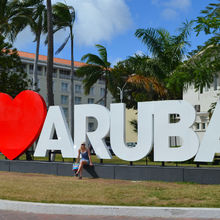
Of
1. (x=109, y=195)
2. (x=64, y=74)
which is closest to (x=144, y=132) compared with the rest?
(x=109, y=195)

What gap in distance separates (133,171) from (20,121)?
235 inches

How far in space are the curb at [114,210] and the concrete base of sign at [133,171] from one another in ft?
16.0

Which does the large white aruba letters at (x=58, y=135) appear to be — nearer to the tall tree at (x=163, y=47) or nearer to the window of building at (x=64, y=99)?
the tall tree at (x=163, y=47)

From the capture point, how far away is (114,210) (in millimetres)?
7777

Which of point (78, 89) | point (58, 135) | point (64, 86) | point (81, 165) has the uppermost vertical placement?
point (64, 86)

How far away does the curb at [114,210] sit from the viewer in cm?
751

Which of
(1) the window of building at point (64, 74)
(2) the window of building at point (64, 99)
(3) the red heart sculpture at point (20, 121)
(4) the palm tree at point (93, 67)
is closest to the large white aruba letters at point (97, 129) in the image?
(3) the red heart sculpture at point (20, 121)

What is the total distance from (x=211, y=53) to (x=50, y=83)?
9441 millimetres

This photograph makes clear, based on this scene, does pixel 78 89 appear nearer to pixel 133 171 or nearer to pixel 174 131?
pixel 133 171

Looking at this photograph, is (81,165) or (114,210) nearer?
(114,210)

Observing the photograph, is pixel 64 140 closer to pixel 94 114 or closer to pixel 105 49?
pixel 94 114

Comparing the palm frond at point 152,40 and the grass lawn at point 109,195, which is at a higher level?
the palm frond at point 152,40

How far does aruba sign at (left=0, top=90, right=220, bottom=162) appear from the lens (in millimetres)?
13070

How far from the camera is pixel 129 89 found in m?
48.3
